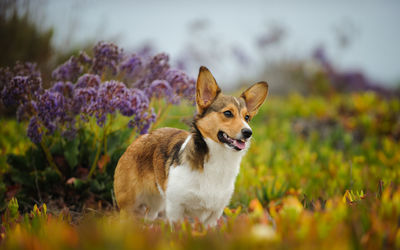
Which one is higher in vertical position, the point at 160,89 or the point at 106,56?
the point at 106,56

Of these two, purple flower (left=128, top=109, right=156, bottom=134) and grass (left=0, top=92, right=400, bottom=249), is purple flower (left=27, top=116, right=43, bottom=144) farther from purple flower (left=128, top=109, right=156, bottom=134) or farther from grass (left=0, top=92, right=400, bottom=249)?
purple flower (left=128, top=109, right=156, bottom=134)

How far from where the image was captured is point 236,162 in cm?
288

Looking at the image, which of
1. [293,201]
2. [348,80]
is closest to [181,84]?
[293,201]

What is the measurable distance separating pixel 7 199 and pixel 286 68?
14.0 m

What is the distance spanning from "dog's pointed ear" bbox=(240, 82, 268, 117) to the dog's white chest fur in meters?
0.54

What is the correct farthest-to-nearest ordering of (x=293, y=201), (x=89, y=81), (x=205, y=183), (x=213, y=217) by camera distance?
(x=89, y=81) → (x=213, y=217) → (x=205, y=183) → (x=293, y=201)

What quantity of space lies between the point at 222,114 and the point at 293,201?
0.89 m

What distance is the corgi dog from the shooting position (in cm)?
277

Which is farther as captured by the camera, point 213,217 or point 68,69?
point 68,69

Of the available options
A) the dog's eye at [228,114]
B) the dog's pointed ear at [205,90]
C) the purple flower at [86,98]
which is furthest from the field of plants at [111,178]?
the dog's eye at [228,114]

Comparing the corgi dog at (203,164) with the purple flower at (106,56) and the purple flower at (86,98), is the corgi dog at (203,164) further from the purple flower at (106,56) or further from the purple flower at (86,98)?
the purple flower at (106,56)

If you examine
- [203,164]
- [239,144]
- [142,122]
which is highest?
[239,144]

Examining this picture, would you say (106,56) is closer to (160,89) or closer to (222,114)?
(160,89)

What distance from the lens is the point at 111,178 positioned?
3783 mm
